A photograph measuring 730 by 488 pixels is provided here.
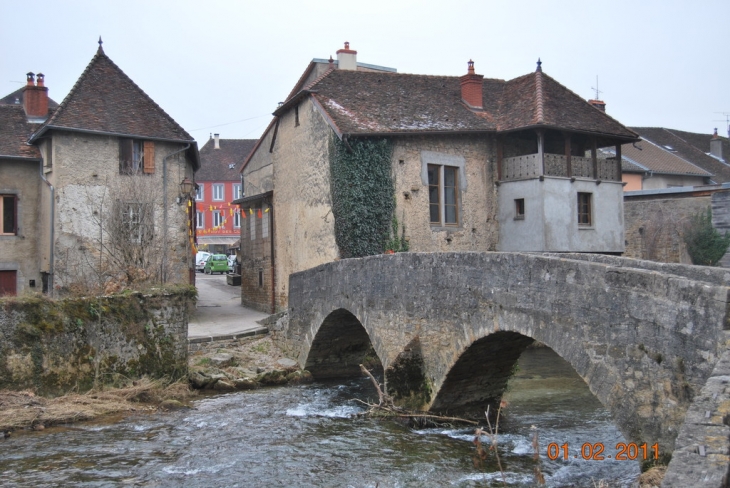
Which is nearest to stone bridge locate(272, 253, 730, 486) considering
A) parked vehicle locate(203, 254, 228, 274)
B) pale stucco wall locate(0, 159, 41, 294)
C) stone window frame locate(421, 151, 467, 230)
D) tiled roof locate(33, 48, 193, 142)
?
stone window frame locate(421, 151, 467, 230)

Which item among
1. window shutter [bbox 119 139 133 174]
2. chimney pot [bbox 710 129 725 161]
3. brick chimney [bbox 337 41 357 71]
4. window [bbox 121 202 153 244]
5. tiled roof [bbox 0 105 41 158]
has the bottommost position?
window [bbox 121 202 153 244]

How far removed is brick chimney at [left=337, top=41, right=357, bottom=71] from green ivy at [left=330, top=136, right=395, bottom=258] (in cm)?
547

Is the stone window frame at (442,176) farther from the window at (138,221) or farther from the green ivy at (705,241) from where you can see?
the green ivy at (705,241)

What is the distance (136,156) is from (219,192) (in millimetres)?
30366

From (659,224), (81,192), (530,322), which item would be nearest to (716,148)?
(659,224)

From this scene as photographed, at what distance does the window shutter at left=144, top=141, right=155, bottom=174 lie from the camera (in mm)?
20531

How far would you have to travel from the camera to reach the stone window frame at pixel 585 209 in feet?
69.0

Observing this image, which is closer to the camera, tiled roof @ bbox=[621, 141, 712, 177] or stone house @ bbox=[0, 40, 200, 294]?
stone house @ bbox=[0, 40, 200, 294]

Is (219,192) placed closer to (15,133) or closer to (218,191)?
(218,191)

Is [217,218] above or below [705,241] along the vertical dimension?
above

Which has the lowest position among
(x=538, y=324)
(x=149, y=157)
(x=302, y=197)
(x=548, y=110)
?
(x=538, y=324)

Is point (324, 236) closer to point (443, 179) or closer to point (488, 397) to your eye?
point (443, 179)

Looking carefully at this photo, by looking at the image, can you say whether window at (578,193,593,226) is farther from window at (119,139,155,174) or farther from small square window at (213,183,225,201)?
small square window at (213,183,225,201)

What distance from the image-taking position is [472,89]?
21.6 m
